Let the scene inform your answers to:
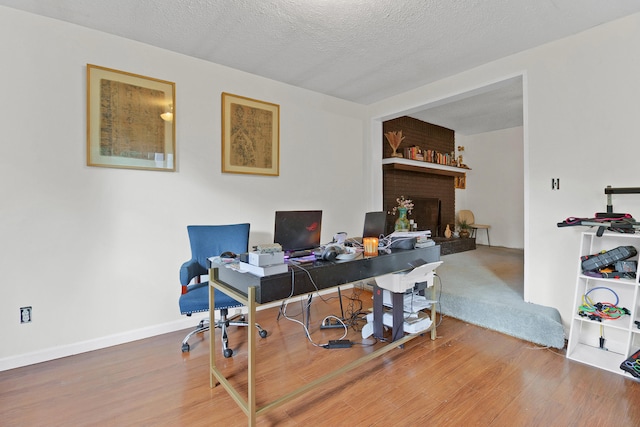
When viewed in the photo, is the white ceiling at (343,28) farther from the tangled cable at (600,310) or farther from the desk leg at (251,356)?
the tangled cable at (600,310)

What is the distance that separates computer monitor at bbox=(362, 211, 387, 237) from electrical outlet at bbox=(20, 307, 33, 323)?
265 centimetres

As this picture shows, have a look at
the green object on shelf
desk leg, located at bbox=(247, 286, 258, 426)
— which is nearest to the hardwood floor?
desk leg, located at bbox=(247, 286, 258, 426)

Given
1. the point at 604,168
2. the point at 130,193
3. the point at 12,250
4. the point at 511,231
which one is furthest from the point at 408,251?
the point at 511,231

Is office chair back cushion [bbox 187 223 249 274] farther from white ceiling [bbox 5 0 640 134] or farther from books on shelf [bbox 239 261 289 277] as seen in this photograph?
white ceiling [bbox 5 0 640 134]

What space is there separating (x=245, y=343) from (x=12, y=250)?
74.1 inches

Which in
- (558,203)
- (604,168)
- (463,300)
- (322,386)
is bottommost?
(322,386)

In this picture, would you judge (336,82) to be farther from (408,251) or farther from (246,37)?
(408,251)

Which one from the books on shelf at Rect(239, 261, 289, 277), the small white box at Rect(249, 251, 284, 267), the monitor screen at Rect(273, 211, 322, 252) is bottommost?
the books on shelf at Rect(239, 261, 289, 277)

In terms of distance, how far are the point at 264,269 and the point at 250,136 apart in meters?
2.19

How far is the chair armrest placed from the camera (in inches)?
91.8

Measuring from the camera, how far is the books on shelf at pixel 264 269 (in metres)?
1.48

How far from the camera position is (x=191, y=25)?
2387 millimetres

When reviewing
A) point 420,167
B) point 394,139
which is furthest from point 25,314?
point 420,167

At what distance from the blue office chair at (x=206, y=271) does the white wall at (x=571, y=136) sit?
8.71 ft
